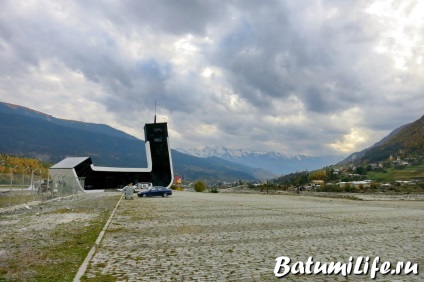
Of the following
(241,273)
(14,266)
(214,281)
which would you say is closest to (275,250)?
(241,273)

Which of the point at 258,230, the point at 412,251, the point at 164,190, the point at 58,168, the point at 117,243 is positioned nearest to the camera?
the point at 412,251

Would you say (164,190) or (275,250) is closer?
(275,250)

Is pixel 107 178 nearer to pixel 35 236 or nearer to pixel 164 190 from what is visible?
pixel 164 190

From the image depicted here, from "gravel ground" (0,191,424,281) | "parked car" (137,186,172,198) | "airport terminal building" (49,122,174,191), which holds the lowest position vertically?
"gravel ground" (0,191,424,281)

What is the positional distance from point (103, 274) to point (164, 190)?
4006 centimetres

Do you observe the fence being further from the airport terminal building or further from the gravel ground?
the airport terminal building

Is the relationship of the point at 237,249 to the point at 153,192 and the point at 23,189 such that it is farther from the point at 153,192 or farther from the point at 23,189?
the point at 153,192

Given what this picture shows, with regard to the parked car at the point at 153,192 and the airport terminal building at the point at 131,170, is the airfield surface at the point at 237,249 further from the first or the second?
the airport terminal building at the point at 131,170

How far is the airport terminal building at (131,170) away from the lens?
83062mm

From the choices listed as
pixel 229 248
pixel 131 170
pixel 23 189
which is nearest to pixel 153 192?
pixel 23 189

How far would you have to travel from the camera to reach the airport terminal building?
83.1 m

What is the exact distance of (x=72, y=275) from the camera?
7488 millimetres

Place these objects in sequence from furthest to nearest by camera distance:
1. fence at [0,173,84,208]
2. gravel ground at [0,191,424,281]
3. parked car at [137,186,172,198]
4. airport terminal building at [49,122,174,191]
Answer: airport terminal building at [49,122,174,191] → parked car at [137,186,172,198] → fence at [0,173,84,208] → gravel ground at [0,191,424,281]

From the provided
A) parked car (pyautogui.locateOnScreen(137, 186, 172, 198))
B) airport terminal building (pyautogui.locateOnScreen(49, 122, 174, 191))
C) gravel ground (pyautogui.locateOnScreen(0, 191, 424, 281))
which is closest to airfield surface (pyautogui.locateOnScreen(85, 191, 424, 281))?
gravel ground (pyautogui.locateOnScreen(0, 191, 424, 281))
